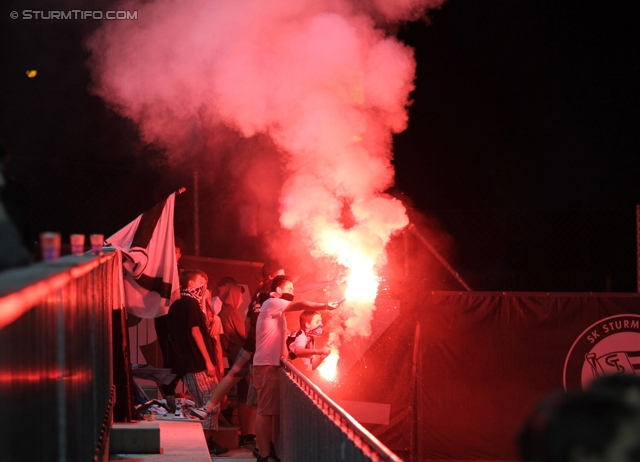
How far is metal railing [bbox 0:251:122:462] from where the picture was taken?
6.18ft

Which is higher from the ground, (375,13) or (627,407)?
(375,13)

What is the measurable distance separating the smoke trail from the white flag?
8.00 ft

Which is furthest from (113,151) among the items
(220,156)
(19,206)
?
(19,206)

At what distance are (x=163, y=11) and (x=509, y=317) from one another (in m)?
5.58

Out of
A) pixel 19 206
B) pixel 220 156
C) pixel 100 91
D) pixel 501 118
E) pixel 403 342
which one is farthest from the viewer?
pixel 501 118

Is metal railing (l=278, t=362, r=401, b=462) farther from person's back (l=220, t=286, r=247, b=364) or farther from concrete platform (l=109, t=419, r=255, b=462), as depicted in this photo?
person's back (l=220, t=286, r=247, b=364)

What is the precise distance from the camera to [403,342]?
10.2 metres

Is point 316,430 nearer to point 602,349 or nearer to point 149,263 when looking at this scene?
point 149,263

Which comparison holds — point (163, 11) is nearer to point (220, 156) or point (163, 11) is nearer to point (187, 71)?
point (187, 71)

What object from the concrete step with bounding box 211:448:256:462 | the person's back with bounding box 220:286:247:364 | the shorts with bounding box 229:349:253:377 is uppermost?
the person's back with bounding box 220:286:247:364

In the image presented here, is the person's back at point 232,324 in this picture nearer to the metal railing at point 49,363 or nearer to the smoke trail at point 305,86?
the smoke trail at point 305,86

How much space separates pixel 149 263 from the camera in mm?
8578

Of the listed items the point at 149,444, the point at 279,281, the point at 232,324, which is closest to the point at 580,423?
the point at 149,444

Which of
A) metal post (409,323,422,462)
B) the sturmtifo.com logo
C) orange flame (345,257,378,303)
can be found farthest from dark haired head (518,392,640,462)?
the sturmtifo.com logo
